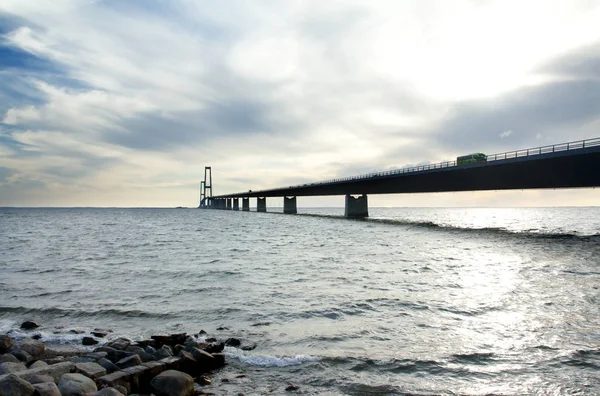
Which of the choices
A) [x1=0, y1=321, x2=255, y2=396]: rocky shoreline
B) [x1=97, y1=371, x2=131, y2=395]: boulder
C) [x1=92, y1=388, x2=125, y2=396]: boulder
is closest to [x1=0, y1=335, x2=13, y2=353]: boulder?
[x1=0, y1=321, x2=255, y2=396]: rocky shoreline

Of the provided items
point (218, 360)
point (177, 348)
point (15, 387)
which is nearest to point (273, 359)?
point (218, 360)

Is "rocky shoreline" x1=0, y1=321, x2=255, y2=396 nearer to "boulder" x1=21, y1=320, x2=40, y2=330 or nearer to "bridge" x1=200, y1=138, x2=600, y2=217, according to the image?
"boulder" x1=21, y1=320, x2=40, y2=330

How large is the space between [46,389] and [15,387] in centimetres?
52

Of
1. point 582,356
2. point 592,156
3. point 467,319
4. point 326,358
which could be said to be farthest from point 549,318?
point 592,156

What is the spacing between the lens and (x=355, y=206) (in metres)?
119

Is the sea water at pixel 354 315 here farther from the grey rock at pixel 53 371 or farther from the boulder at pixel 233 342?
the grey rock at pixel 53 371

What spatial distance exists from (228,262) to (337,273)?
30.2 ft

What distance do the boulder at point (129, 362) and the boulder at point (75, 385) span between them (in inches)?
46.8

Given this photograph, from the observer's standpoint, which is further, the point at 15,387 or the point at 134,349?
the point at 134,349

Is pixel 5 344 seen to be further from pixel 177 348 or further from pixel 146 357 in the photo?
pixel 177 348

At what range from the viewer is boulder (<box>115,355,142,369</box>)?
9.18 m

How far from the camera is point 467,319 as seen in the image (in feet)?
44.7

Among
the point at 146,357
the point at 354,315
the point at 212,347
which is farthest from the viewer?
the point at 354,315

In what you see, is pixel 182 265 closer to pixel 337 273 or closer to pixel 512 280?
pixel 337 273
